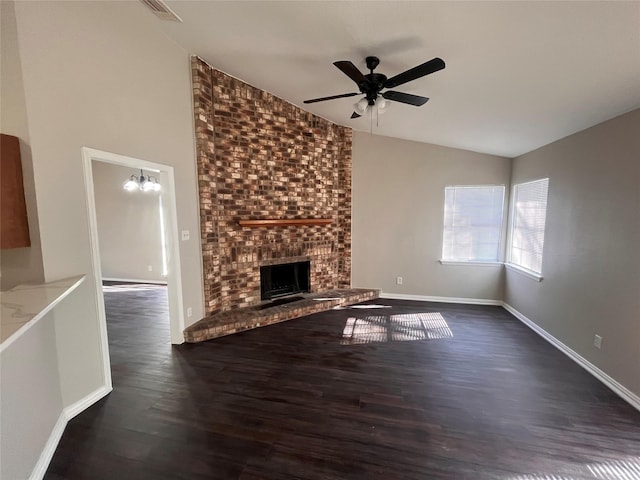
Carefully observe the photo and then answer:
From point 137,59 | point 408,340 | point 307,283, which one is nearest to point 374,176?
point 307,283

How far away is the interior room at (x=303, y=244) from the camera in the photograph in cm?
180

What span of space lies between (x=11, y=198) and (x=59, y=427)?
1.62 metres

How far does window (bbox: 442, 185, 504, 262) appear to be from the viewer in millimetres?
4715

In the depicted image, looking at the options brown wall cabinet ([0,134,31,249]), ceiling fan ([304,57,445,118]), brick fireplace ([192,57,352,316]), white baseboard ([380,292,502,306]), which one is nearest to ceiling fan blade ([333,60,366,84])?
ceiling fan ([304,57,445,118])

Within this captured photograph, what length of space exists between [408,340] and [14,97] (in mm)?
4096

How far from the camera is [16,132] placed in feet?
6.22

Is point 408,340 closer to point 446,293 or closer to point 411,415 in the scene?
point 411,415

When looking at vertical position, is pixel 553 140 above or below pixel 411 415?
above

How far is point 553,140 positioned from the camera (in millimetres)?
3480

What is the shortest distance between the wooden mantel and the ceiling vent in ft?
7.43

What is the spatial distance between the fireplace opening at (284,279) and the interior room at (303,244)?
83 mm

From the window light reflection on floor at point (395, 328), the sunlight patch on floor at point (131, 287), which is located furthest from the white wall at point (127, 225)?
the window light reflection on floor at point (395, 328)

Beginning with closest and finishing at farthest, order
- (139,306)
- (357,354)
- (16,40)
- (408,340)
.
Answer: (16,40) < (357,354) < (408,340) < (139,306)

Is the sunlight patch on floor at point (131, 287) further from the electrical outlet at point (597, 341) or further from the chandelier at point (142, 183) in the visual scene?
the electrical outlet at point (597, 341)
